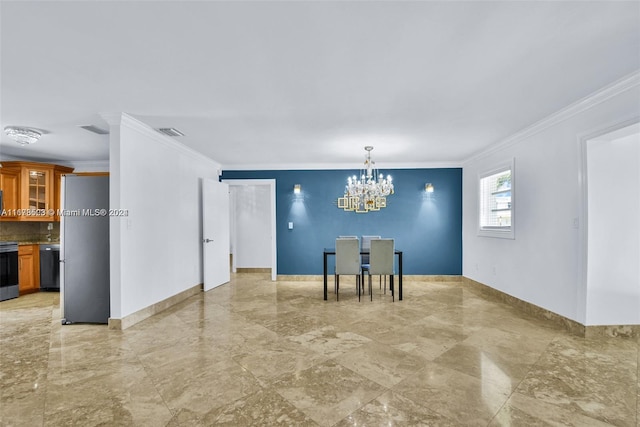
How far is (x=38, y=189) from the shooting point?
5488 millimetres

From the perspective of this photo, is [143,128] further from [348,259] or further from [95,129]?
[348,259]

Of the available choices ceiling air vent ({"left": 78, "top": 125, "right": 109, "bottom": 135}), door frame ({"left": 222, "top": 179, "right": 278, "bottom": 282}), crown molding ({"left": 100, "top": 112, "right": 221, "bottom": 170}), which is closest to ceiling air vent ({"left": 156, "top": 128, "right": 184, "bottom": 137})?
crown molding ({"left": 100, "top": 112, "right": 221, "bottom": 170})

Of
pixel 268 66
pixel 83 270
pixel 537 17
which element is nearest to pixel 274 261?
pixel 83 270

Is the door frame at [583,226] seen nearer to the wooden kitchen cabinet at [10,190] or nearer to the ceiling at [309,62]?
the ceiling at [309,62]

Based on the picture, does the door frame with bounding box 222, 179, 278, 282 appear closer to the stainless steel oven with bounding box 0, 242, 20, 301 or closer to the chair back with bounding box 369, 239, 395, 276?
the chair back with bounding box 369, 239, 395, 276

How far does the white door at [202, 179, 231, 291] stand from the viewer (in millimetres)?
5398

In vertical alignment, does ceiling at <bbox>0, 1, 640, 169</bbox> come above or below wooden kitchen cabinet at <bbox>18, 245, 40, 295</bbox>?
above

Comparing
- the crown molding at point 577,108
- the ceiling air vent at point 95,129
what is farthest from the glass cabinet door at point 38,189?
the crown molding at point 577,108

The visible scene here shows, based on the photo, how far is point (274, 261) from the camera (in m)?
6.38

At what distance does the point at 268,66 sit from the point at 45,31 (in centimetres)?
138

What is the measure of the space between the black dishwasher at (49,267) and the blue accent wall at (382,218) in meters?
3.22

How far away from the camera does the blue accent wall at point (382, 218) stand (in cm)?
625

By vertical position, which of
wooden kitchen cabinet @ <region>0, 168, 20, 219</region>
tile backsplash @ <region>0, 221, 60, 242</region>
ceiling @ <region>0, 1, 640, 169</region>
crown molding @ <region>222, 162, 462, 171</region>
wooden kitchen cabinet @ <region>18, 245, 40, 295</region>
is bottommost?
wooden kitchen cabinet @ <region>18, 245, 40, 295</region>

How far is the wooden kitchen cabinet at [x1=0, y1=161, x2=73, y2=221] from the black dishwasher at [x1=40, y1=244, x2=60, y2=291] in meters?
0.61
